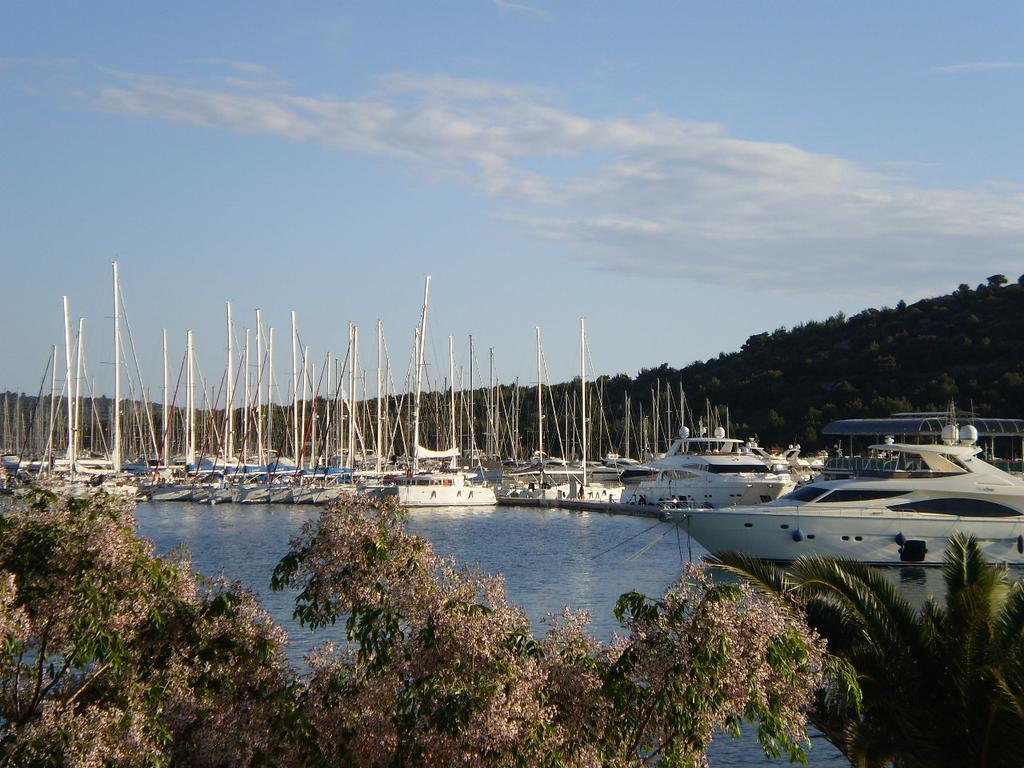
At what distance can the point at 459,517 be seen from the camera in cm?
6394

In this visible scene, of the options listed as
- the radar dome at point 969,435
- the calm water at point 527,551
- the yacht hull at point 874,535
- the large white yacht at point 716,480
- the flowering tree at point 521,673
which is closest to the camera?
the flowering tree at point 521,673

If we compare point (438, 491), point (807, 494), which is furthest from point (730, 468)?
point (807, 494)

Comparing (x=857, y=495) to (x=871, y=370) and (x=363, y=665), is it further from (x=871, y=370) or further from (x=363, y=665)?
(x=871, y=370)

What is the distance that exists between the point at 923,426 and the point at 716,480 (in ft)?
68.7

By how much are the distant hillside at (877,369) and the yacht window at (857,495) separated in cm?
5112

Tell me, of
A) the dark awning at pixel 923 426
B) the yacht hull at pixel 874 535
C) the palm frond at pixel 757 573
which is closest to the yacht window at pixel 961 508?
the yacht hull at pixel 874 535

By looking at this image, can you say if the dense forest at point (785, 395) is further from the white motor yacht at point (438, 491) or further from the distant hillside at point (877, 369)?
the white motor yacht at point (438, 491)

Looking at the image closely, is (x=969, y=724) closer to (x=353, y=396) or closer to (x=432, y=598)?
(x=432, y=598)

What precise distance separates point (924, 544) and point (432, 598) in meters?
30.8

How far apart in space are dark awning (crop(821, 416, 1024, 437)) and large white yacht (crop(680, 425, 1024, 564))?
310 centimetres

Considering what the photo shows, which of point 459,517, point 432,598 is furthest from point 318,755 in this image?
point 459,517

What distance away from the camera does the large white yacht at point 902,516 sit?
36.7 m

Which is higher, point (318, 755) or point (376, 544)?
point (376, 544)

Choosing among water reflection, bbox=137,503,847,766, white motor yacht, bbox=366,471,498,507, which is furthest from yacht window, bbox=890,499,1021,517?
white motor yacht, bbox=366,471,498,507
